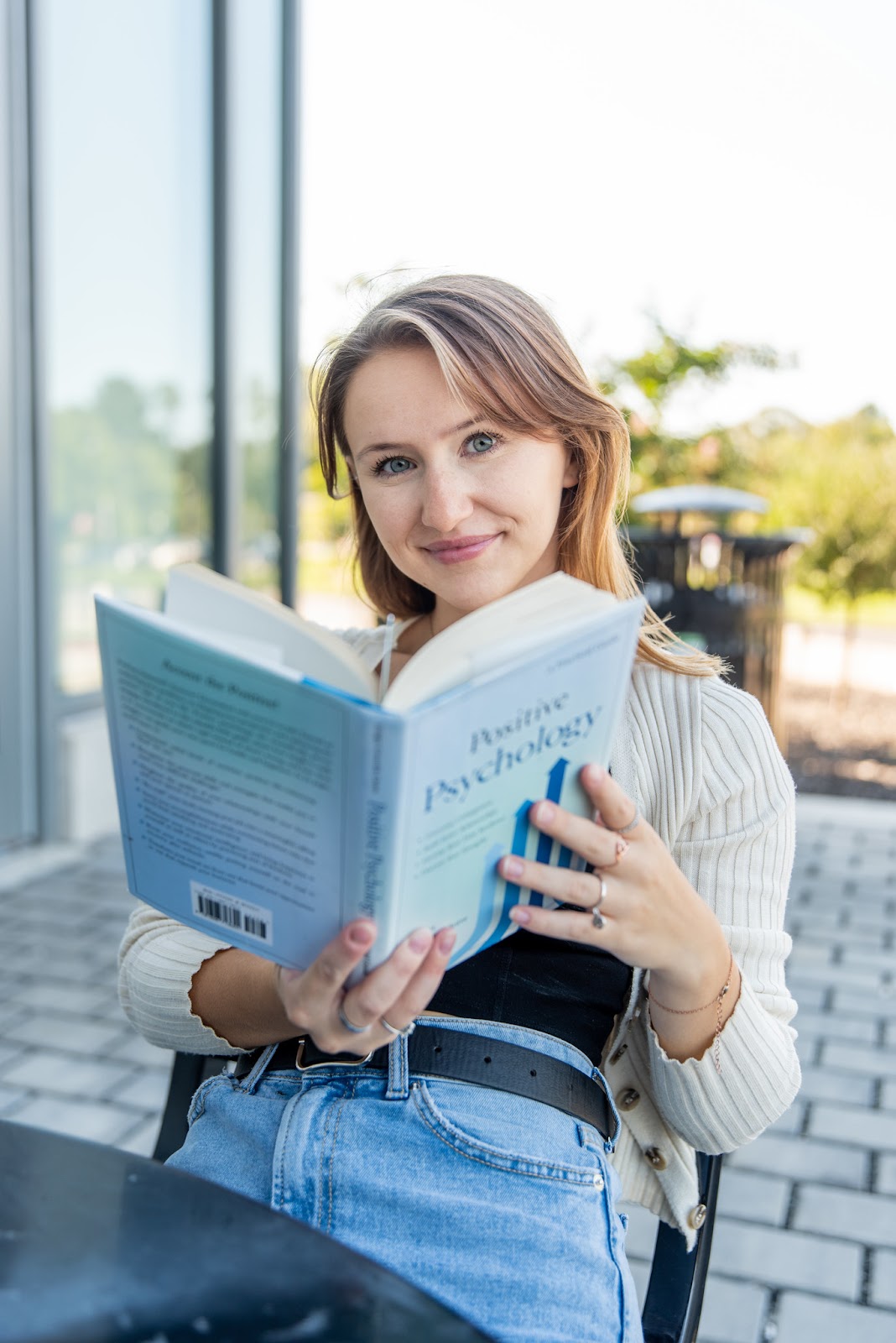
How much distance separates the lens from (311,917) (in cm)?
88

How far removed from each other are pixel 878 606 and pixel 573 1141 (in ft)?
28.1

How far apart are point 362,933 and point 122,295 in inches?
175

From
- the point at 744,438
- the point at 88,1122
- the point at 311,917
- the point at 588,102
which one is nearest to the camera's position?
the point at 311,917

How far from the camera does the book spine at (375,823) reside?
76 cm

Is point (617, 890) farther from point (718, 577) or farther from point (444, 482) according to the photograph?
point (718, 577)

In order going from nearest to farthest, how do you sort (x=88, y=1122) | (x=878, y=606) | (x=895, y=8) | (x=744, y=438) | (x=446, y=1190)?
(x=446, y=1190) < (x=88, y=1122) < (x=895, y=8) < (x=744, y=438) < (x=878, y=606)

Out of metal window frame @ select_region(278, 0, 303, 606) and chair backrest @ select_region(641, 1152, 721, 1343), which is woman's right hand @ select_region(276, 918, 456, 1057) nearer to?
chair backrest @ select_region(641, 1152, 721, 1343)

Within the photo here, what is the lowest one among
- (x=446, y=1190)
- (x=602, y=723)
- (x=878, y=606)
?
(x=878, y=606)

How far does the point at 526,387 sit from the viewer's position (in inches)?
51.2

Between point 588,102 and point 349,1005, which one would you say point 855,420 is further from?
point 349,1005

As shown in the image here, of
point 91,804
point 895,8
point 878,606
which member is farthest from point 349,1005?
point 878,606

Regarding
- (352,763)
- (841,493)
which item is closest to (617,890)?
(352,763)

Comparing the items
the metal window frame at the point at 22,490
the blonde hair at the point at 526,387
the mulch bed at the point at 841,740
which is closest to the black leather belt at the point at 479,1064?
the blonde hair at the point at 526,387

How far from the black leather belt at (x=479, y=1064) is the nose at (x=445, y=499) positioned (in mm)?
527
